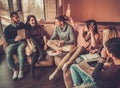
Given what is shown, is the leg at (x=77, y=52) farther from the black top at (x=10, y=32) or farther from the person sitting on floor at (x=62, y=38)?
the black top at (x=10, y=32)

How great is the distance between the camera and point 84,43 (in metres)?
3.91

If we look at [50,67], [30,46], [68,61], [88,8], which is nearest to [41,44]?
[30,46]

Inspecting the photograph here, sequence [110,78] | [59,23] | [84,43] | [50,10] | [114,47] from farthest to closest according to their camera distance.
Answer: [50,10] → [59,23] → [84,43] → [114,47] → [110,78]

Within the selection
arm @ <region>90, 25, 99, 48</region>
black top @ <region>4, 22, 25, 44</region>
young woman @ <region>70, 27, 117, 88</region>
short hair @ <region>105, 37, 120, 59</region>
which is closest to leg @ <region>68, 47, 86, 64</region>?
arm @ <region>90, 25, 99, 48</region>

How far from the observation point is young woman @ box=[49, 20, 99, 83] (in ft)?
12.5

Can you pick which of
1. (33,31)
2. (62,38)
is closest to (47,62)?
(62,38)

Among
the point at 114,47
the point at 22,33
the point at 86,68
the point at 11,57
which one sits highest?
the point at 114,47

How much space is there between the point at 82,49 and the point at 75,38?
0.38 metres

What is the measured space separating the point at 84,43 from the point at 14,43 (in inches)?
53.3

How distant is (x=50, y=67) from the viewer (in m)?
4.45

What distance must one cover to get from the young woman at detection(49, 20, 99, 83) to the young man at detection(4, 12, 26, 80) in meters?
0.68

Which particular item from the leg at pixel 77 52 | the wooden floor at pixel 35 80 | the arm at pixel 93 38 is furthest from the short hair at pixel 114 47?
the wooden floor at pixel 35 80

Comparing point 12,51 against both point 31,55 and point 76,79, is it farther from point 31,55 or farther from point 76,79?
point 76,79

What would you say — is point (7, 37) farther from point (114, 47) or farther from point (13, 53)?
point (114, 47)
